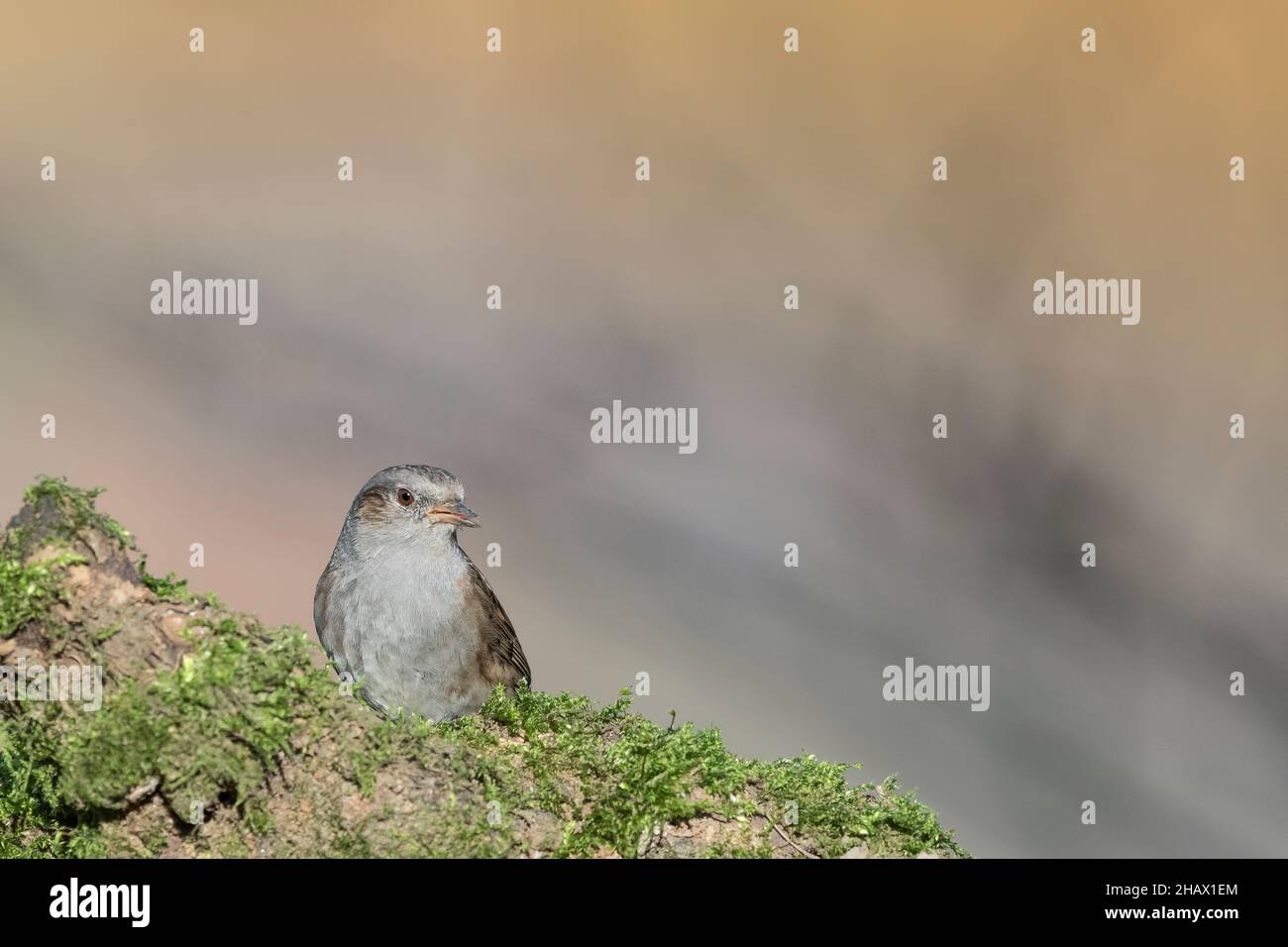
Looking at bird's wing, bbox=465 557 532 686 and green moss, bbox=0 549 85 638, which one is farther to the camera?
bird's wing, bbox=465 557 532 686

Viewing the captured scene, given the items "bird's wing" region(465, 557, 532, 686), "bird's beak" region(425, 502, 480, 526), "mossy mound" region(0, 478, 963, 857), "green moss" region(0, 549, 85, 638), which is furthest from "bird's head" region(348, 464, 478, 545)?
"green moss" region(0, 549, 85, 638)

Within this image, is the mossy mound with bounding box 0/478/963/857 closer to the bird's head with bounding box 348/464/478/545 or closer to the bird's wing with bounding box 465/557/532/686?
the bird's wing with bounding box 465/557/532/686

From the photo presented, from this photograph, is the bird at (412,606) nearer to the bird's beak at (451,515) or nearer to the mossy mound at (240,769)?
the bird's beak at (451,515)

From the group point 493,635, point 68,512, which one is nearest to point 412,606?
point 493,635

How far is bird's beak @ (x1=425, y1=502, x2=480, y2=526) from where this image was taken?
7.67 meters

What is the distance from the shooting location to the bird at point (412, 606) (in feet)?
24.0

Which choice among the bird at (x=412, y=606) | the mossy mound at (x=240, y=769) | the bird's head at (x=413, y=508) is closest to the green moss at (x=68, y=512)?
the mossy mound at (x=240, y=769)

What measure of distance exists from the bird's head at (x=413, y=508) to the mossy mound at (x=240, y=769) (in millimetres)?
2759

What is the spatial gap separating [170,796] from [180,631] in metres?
0.67

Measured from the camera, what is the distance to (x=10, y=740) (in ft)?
15.4
